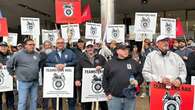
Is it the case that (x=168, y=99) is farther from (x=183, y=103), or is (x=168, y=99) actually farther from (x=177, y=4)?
(x=177, y=4)

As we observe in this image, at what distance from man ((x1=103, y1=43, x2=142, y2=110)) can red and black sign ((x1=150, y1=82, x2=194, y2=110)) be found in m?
0.55

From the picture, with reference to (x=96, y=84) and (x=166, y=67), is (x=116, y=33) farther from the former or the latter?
(x=166, y=67)

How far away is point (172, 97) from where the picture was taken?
21.9 feet

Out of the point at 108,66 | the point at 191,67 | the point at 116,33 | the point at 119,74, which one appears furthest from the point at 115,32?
the point at 119,74

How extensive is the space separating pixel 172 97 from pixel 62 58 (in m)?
3.16

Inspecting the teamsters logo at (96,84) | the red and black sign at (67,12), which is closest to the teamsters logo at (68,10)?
the red and black sign at (67,12)

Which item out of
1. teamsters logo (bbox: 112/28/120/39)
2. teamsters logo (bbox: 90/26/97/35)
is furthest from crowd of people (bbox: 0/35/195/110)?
teamsters logo (bbox: 90/26/97/35)

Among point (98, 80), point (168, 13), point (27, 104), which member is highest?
point (168, 13)

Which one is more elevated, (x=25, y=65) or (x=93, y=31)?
(x=93, y=31)

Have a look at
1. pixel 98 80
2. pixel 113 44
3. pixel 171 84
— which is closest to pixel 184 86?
pixel 171 84

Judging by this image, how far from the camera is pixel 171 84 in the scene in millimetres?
6625

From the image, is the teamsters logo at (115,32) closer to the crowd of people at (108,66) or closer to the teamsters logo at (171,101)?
the crowd of people at (108,66)

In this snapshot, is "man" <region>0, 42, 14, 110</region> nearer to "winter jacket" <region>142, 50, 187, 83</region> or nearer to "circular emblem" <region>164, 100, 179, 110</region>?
"winter jacket" <region>142, 50, 187, 83</region>

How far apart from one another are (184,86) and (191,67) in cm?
138
